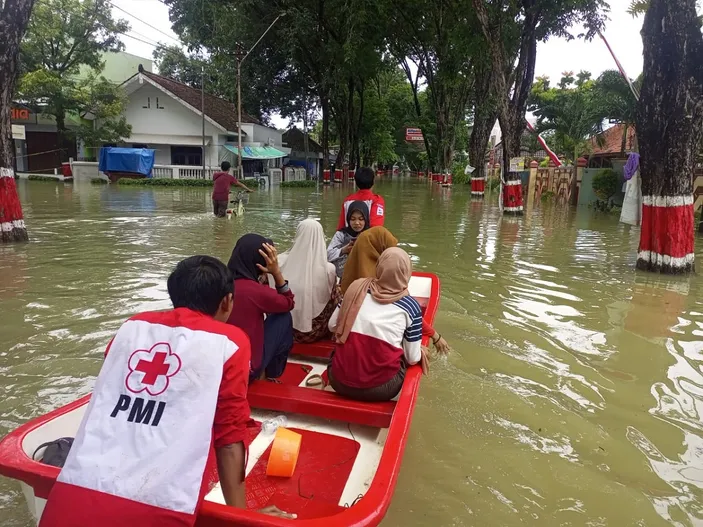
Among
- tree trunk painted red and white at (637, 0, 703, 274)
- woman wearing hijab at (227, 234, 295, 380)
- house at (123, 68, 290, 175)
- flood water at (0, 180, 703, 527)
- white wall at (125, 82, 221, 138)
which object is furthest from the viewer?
white wall at (125, 82, 221, 138)

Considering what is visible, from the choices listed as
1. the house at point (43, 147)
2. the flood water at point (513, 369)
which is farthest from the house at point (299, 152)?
the flood water at point (513, 369)

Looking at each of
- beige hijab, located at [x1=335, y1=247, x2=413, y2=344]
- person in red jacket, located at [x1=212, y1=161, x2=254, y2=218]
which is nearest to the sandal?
beige hijab, located at [x1=335, y1=247, x2=413, y2=344]

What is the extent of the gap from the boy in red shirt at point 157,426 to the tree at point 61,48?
99.1ft

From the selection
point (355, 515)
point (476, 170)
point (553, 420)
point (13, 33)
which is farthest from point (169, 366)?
point (476, 170)

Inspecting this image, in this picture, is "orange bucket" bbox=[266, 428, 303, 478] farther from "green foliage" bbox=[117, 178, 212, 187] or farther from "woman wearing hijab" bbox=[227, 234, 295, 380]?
"green foliage" bbox=[117, 178, 212, 187]

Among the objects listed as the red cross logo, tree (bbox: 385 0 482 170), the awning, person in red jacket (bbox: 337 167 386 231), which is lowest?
the red cross logo

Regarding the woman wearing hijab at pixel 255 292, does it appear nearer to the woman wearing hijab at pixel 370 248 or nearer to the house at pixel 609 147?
→ the woman wearing hijab at pixel 370 248

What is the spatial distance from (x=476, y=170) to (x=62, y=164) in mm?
24308

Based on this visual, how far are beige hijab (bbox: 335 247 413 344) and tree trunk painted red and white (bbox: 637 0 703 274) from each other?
629 cm

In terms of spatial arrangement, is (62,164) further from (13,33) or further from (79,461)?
(79,461)

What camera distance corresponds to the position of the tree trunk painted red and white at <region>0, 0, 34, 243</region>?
8398 millimetres

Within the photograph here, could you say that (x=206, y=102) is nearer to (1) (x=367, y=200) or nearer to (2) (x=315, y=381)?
(1) (x=367, y=200)

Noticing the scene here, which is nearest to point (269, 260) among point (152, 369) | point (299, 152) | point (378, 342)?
point (378, 342)

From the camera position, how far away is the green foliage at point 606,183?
16812 millimetres
